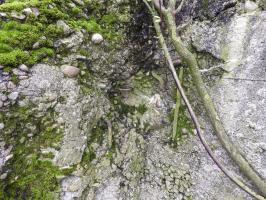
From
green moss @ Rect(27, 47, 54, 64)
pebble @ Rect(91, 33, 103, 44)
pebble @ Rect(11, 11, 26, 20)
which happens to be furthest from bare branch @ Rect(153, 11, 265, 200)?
pebble @ Rect(11, 11, 26, 20)

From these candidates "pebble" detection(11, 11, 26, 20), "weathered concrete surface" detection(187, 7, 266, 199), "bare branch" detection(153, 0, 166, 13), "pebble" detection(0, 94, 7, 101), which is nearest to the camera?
"pebble" detection(0, 94, 7, 101)

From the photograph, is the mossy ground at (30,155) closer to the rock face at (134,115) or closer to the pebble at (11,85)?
the rock face at (134,115)

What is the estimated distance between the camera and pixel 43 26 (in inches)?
59.4

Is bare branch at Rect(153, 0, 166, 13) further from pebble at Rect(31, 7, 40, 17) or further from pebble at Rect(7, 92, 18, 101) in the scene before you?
pebble at Rect(7, 92, 18, 101)

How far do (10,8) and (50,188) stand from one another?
40.6 inches

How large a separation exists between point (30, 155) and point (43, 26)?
0.73 m

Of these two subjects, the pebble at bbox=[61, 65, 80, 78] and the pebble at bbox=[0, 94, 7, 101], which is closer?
the pebble at bbox=[0, 94, 7, 101]

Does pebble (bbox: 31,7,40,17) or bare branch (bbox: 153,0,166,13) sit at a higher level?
pebble (bbox: 31,7,40,17)

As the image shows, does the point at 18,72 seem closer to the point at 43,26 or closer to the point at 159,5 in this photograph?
the point at 43,26

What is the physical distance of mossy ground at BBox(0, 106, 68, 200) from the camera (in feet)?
4.53

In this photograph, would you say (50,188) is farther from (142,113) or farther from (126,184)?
(142,113)

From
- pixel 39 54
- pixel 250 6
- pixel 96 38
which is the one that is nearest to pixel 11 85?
pixel 39 54

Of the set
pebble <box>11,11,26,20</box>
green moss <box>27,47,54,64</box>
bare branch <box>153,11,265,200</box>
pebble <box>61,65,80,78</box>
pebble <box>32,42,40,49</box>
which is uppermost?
pebble <box>11,11,26,20</box>

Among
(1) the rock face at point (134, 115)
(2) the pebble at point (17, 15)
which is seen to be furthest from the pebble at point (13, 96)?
(2) the pebble at point (17, 15)
